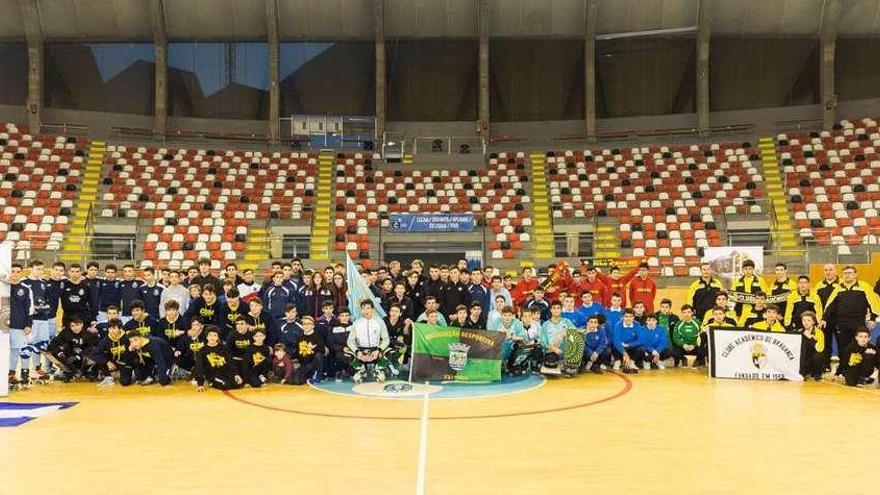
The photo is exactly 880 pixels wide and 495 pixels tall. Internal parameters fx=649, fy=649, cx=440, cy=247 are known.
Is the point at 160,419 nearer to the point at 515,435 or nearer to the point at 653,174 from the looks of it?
the point at 515,435

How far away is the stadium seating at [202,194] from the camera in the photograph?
21.6 meters

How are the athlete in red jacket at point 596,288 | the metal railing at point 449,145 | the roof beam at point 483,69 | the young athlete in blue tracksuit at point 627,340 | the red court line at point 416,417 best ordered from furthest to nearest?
the metal railing at point 449,145
the roof beam at point 483,69
the athlete in red jacket at point 596,288
the young athlete in blue tracksuit at point 627,340
the red court line at point 416,417

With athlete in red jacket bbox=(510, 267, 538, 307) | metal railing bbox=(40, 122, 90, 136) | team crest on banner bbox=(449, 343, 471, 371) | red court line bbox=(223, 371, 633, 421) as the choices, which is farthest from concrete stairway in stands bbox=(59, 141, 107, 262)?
team crest on banner bbox=(449, 343, 471, 371)

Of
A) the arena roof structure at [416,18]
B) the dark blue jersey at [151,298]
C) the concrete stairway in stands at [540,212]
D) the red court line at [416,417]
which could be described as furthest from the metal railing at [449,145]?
the red court line at [416,417]

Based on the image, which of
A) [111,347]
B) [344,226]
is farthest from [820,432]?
[344,226]

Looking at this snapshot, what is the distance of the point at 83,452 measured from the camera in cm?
627

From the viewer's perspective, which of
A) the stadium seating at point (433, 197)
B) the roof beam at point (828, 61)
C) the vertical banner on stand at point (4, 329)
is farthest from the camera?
the roof beam at point (828, 61)

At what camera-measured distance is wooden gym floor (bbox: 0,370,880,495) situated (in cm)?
534

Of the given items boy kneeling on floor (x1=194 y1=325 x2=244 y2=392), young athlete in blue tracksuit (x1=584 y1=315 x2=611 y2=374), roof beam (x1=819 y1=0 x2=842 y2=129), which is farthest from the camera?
roof beam (x1=819 y1=0 x2=842 y2=129)

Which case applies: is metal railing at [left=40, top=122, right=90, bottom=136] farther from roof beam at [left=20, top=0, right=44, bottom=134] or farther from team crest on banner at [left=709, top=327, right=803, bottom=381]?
team crest on banner at [left=709, top=327, right=803, bottom=381]

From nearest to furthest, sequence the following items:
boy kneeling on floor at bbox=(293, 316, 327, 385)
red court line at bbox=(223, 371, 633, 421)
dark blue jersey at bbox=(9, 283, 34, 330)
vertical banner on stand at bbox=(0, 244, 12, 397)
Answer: red court line at bbox=(223, 371, 633, 421) → vertical banner on stand at bbox=(0, 244, 12, 397) → dark blue jersey at bbox=(9, 283, 34, 330) → boy kneeling on floor at bbox=(293, 316, 327, 385)

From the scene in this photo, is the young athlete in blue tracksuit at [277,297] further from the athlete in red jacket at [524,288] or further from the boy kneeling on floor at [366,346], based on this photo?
the athlete in red jacket at [524,288]

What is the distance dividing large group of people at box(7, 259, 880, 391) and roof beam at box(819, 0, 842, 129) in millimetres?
16357

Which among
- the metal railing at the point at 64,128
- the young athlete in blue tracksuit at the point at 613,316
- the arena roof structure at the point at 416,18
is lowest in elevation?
the young athlete in blue tracksuit at the point at 613,316
